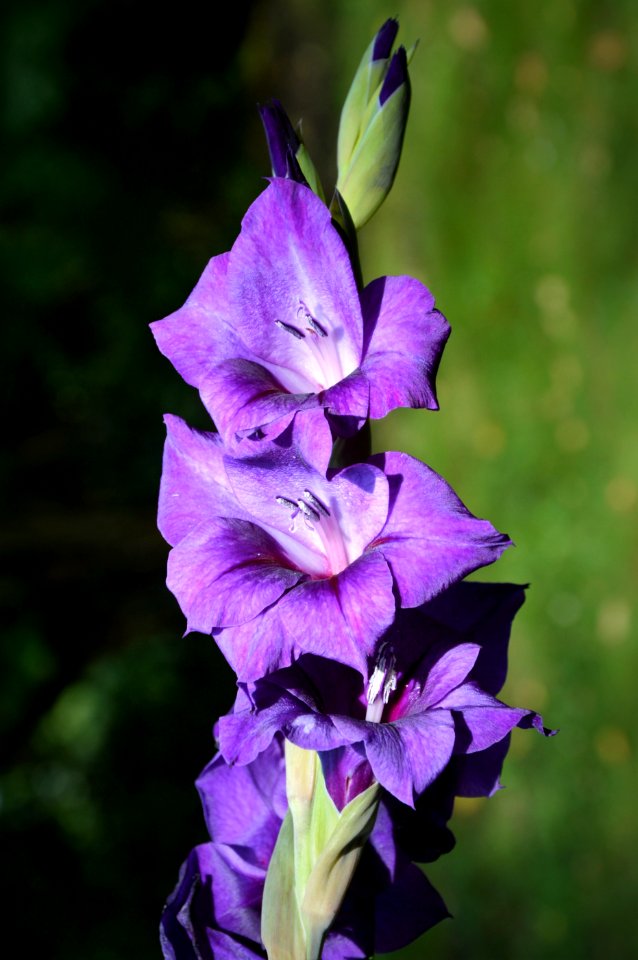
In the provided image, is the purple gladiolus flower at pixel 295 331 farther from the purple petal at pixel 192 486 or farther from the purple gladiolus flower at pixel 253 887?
the purple gladiolus flower at pixel 253 887

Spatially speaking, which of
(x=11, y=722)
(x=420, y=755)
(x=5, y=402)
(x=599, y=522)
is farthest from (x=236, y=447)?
(x=5, y=402)

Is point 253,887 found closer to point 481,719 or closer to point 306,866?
point 306,866

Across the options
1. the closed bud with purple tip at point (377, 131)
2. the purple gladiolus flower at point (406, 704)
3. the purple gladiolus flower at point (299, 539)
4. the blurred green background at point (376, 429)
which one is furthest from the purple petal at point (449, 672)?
the blurred green background at point (376, 429)

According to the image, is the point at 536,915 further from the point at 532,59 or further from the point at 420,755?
the point at 532,59

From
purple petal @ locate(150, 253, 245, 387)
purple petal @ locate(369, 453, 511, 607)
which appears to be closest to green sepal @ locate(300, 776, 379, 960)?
purple petal @ locate(369, 453, 511, 607)

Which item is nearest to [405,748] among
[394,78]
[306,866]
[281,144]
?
[306,866]

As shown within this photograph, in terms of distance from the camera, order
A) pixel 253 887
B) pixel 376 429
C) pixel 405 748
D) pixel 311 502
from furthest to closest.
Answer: pixel 376 429
pixel 253 887
pixel 311 502
pixel 405 748

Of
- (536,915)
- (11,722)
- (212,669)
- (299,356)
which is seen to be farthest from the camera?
(212,669)
